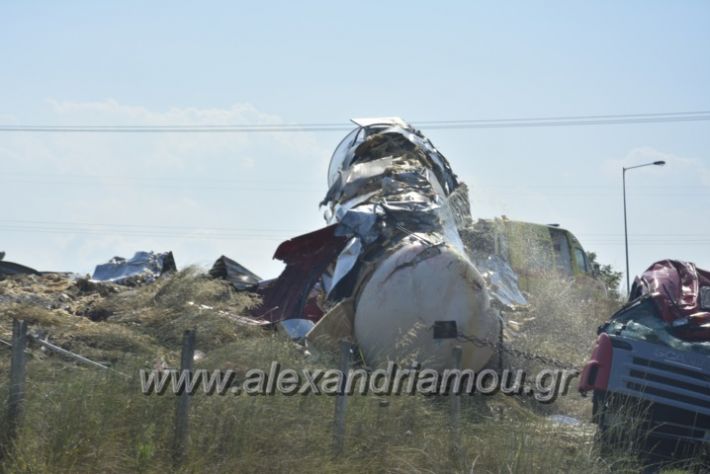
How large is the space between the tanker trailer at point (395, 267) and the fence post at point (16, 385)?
452 cm

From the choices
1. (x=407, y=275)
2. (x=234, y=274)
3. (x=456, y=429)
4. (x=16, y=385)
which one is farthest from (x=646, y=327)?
(x=234, y=274)

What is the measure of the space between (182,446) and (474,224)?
12.1 meters

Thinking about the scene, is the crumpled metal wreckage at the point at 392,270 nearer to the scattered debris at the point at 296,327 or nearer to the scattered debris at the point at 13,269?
the scattered debris at the point at 296,327

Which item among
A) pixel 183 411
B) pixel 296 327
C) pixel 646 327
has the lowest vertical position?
pixel 183 411

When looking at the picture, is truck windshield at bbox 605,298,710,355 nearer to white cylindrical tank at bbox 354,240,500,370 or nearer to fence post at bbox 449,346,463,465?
fence post at bbox 449,346,463,465

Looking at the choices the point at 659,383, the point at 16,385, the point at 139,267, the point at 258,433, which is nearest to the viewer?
the point at 16,385

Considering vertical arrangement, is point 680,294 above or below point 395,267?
above

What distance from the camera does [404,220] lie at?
13.5 meters

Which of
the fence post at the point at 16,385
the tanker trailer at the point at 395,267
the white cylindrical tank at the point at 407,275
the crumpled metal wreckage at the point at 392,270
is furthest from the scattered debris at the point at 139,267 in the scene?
the fence post at the point at 16,385

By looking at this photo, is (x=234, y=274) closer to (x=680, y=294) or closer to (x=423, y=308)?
(x=423, y=308)

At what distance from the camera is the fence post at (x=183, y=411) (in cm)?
729

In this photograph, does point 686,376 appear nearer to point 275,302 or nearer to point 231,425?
point 231,425

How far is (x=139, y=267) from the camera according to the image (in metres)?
18.5

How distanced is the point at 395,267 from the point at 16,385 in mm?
6155
